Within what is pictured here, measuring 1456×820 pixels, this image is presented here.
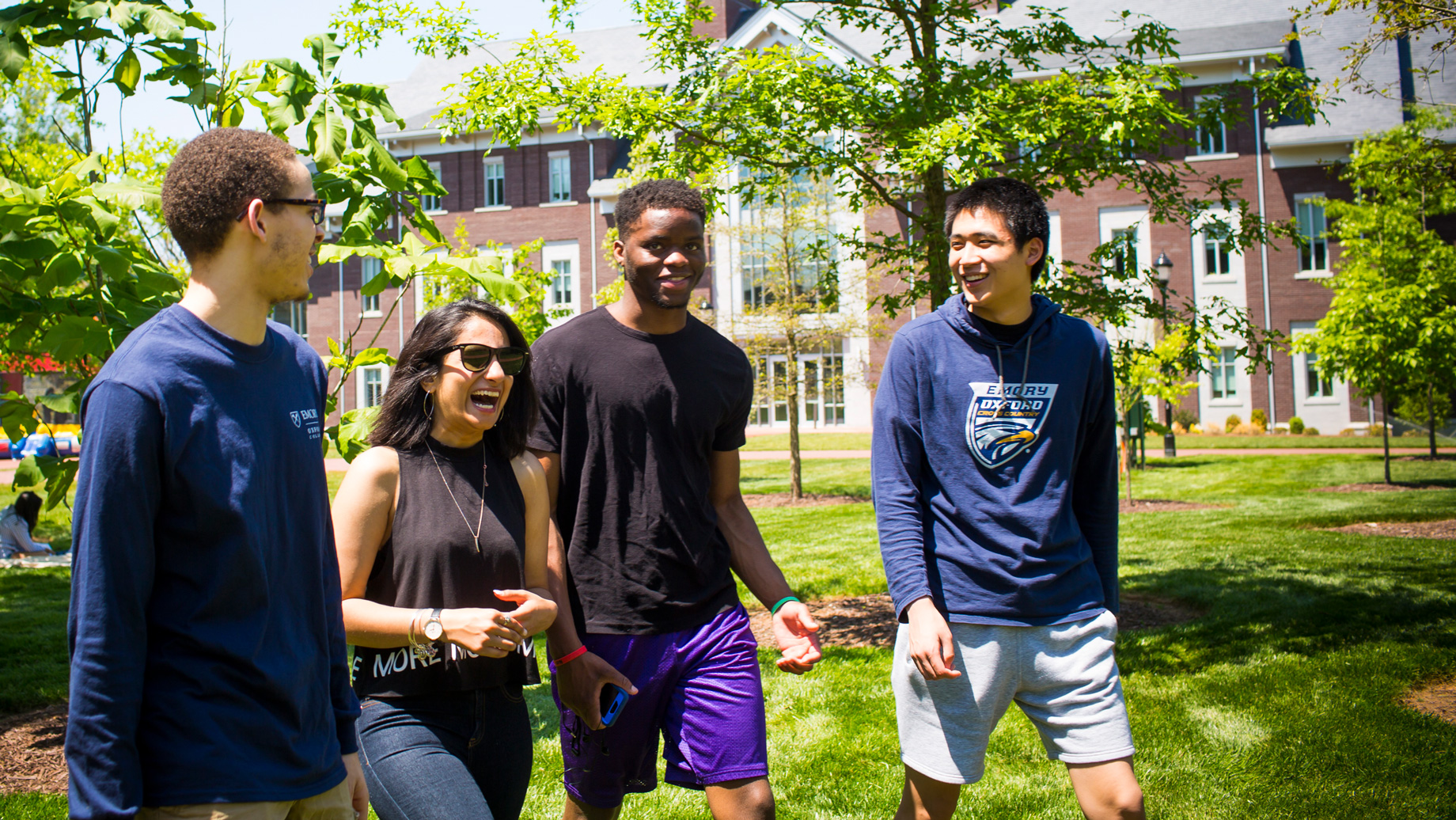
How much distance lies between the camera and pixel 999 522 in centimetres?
288

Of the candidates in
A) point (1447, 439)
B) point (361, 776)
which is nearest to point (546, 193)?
point (1447, 439)

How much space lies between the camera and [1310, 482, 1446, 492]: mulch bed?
606 inches

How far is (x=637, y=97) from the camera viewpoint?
21.7 feet

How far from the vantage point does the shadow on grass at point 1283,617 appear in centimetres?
635

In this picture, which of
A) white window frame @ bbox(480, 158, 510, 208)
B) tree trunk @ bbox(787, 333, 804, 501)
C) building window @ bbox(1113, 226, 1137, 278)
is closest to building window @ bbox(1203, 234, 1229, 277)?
tree trunk @ bbox(787, 333, 804, 501)

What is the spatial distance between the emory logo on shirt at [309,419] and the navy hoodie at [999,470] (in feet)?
4.74

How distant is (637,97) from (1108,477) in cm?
456

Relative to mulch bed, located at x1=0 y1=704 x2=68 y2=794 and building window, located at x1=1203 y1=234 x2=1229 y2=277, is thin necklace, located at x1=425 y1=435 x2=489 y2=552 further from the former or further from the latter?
building window, located at x1=1203 y1=234 x2=1229 y2=277

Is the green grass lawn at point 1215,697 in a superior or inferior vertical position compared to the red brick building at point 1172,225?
inferior

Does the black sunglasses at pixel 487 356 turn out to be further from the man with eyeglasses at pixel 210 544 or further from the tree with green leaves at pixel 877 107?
the tree with green leaves at pixel 877 107

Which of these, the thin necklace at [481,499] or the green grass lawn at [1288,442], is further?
the green grass lawn at [1288,442]

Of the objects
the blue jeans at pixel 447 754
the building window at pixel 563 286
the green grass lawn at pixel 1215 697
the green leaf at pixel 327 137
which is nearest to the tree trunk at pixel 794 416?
the green grass lawn at pixel 1215 697

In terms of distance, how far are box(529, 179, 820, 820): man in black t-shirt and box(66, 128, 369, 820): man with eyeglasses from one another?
3.60 ft

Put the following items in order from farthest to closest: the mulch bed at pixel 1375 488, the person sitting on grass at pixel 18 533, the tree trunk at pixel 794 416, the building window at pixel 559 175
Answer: the building window at pixel 559 175, the tree trunk at pixel 794 416, the mulch bed at pixel 1375 488, the person sitting on grass at pixel 18 533
